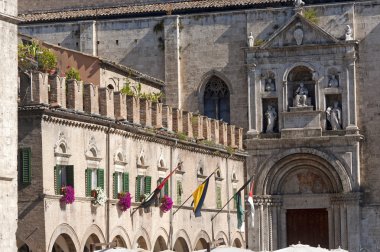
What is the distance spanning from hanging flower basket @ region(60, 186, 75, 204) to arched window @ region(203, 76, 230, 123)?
929 inches

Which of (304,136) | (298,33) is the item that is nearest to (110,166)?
(304,136)

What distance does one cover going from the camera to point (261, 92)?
202ft

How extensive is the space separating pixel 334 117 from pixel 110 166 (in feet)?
61.7

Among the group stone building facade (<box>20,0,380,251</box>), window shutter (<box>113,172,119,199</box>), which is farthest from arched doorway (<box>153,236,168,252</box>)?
stone building facade (<box>20,0,380,251</box>)

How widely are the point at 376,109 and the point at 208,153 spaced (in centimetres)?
926

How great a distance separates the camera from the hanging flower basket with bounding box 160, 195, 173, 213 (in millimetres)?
48156

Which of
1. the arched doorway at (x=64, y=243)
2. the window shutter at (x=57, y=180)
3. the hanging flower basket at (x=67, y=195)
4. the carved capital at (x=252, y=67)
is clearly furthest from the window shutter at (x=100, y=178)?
the carved capital at (x=252, y=67)

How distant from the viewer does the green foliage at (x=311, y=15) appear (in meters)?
60.9

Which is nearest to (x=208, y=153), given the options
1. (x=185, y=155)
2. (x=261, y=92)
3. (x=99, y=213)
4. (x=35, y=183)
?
(x=185, y=155)

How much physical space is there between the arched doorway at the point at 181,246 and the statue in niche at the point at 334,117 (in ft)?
38.8

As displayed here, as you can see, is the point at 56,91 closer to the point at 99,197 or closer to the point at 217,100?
the point at 99,197

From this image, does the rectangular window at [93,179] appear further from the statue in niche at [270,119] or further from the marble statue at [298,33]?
the marble statue at [298,33]

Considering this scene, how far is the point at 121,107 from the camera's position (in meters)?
45.0

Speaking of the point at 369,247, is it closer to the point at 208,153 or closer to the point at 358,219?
the point at 358,219
